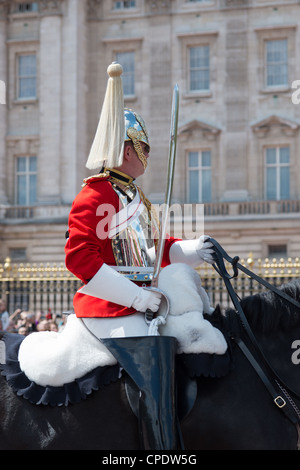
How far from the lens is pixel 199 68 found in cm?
2859

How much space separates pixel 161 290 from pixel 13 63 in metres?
27.5

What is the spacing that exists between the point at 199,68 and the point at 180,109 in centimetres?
164

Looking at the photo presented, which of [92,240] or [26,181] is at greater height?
[26,181]

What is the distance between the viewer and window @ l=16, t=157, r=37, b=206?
29672 mm

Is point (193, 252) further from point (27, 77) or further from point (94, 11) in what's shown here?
point (27, 77)

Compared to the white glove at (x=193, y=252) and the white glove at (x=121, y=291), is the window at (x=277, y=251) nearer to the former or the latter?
the white glove at (x=193, y=252)

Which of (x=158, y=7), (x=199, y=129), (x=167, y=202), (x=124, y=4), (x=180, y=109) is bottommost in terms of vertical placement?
(x=167, y=202)

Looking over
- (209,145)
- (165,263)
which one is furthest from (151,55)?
(165,263)

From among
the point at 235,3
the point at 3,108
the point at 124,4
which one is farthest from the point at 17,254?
the point at 235,3

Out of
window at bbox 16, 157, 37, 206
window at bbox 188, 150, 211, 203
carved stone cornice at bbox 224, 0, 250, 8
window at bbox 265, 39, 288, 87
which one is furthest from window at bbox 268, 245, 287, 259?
window at bbox 16, 157, 37, 206

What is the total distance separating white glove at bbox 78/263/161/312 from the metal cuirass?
179 millimetres

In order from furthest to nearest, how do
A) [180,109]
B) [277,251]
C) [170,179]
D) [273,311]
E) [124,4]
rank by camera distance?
[124,4]
[180,109]
[277,251]
[273,311]
[170,179]

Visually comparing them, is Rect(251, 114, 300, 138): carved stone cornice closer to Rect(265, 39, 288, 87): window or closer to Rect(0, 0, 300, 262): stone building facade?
Rect(0, 0, 300, 262): stone building facade

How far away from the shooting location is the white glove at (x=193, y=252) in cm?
421
